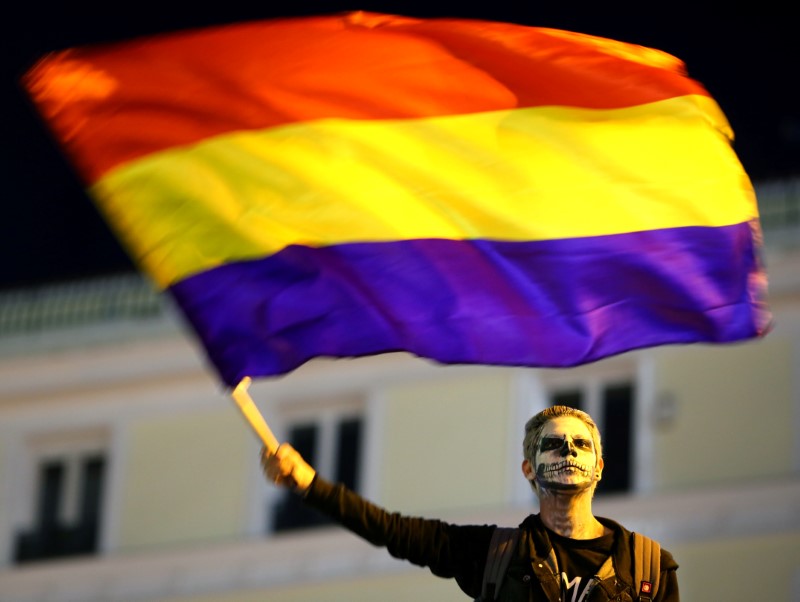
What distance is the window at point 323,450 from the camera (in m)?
36.3

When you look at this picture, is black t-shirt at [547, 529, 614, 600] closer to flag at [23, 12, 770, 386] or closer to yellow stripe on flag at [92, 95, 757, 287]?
flag at [23, 12, 770, 386]

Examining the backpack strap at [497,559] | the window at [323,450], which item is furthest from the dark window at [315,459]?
the backpack strap at [497,559]

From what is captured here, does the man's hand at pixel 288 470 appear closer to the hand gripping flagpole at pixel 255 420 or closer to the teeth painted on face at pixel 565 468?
the hand gripping flagpole at pixel 255 420

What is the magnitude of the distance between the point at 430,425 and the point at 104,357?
14.8 ft

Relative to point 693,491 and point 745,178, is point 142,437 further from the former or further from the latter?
point 745,178

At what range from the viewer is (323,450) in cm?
3675

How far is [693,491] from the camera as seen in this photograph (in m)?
34.2

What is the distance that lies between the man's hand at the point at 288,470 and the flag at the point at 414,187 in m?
1.73

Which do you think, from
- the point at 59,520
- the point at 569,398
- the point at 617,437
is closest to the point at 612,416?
the point at 617,437

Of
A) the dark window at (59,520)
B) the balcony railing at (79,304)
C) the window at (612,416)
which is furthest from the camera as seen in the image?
the balcony railing at (79,304)

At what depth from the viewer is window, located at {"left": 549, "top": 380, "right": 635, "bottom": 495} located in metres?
34.8

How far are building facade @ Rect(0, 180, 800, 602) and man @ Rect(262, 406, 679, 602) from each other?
1746 centimetres

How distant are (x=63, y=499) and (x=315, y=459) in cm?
374

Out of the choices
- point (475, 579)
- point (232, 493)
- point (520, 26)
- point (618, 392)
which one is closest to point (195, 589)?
point (232, 493)
